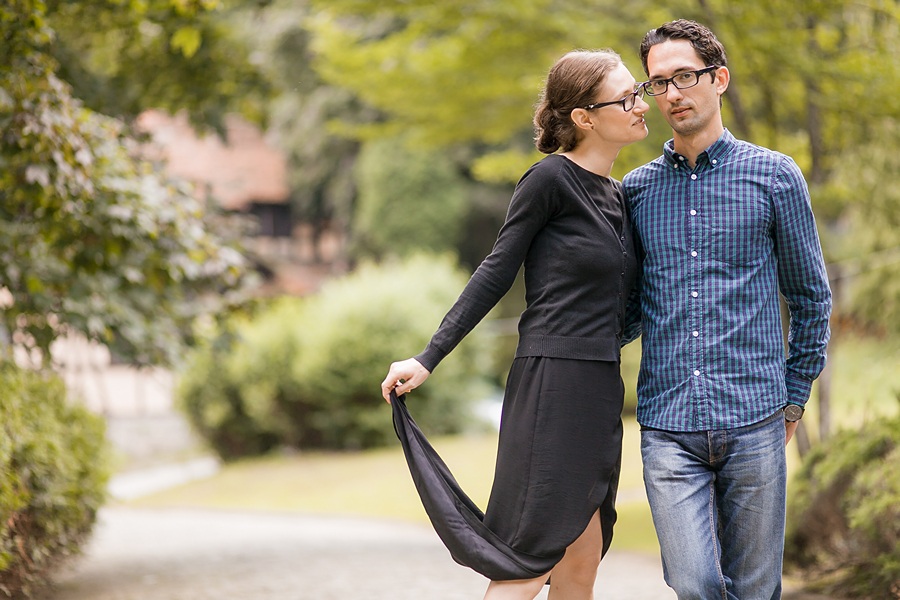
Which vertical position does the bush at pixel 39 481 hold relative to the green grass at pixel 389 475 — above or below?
above

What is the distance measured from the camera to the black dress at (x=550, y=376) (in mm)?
3381

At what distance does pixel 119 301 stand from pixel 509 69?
461 cm

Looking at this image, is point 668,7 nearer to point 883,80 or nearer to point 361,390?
point 883,80

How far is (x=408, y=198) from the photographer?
94.1ft

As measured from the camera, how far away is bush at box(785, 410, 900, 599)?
5.33 m

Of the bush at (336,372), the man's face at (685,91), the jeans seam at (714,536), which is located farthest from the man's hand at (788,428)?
the bush at (336,372)

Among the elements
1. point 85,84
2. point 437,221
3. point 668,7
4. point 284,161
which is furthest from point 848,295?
point 284,161

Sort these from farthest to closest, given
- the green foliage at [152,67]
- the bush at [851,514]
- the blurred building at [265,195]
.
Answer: the blurred building at [265,195]
the green foliage at [152,67]
the bush at [851,514]

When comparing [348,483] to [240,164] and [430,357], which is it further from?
[240,164]

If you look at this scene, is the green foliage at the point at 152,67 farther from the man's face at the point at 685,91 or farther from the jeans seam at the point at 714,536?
the jeans seam at the point at 714,536

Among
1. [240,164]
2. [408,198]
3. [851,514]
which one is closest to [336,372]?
[408,198]

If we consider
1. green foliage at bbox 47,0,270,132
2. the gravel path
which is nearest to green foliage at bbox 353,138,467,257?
the gravel path

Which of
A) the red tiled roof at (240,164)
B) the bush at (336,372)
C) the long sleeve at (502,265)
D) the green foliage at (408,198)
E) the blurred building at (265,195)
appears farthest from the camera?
the red tiled roof at (240,164)

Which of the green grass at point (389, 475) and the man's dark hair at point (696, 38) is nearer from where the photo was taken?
the man's dark hair at point (696, 38)
